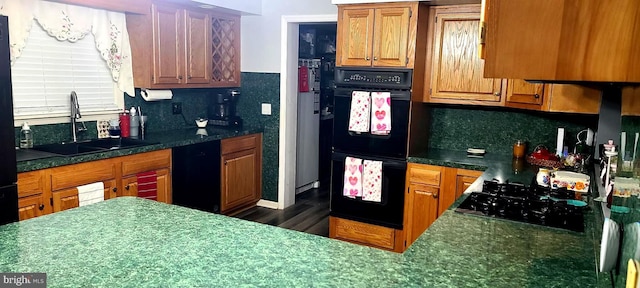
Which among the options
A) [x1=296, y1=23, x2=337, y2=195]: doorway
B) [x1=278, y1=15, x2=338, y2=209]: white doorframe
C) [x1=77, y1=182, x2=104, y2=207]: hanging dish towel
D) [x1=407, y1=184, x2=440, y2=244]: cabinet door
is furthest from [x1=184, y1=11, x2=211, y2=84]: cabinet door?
[x1=407, y1=184, x2=440, y2=244]: cabinet door

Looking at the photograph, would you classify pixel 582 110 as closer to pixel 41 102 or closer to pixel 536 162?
pixel 536 162

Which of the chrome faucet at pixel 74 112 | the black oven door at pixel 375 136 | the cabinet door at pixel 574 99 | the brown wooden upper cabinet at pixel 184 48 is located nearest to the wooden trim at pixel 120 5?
the brown wooden upper cabinet at pixel 184 48

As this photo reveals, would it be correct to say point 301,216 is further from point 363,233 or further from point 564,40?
point 564,40

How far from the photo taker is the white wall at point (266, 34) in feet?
15.6

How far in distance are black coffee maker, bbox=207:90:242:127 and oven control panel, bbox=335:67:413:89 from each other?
5.32 ft

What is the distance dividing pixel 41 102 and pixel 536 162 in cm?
366

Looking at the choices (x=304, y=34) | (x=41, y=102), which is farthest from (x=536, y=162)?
(x=41, y=102)

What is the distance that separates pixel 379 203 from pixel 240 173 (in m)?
1.68

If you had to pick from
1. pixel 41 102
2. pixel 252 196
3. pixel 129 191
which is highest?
A: pixel 41 102

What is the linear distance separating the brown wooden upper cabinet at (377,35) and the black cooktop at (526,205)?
143 centimetres

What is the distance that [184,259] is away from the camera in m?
1.40

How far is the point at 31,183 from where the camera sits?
288cm

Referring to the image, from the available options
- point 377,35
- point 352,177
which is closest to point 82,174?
point 352,177

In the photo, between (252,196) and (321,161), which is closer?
(252,196)
